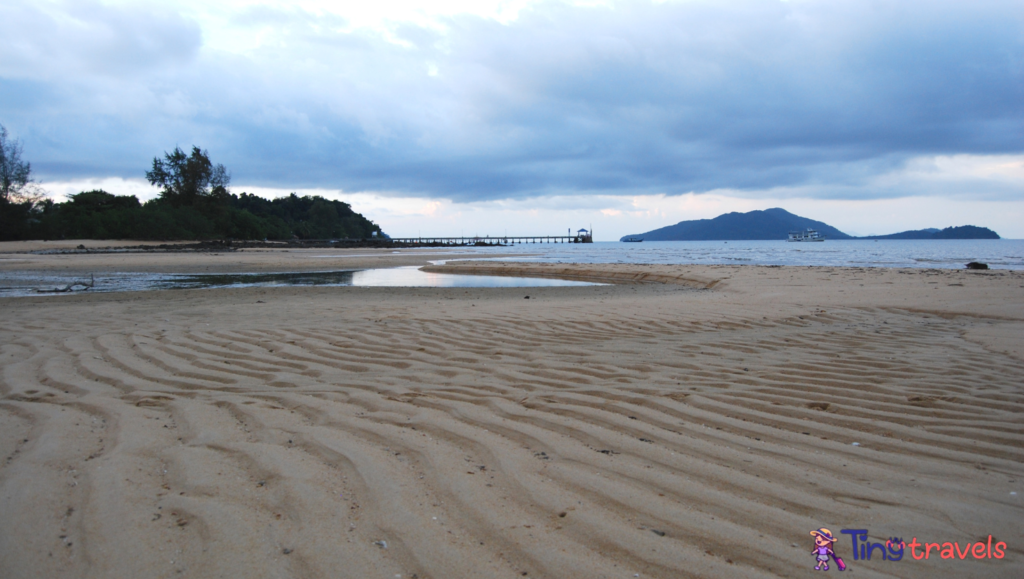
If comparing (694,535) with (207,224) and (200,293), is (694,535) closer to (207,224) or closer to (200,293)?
(200,293)

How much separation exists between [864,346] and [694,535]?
4.48 m

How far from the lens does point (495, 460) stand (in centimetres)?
254

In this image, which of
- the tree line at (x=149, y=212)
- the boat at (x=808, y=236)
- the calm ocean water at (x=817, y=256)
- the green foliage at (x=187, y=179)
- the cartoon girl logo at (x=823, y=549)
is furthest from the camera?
the boat at (x=808, y=236)

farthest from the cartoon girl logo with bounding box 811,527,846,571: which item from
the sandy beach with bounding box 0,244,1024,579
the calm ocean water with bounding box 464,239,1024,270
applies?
the calm ocean water with bounding box 464,239,1024,270

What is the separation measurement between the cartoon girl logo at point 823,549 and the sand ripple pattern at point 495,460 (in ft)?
0.19

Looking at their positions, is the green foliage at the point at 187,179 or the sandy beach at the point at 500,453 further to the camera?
the green foliage at the point at 187,179

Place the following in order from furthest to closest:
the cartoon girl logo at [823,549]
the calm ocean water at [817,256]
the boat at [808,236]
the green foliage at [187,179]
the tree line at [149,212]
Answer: the boat at [808,236] < the green foliage at [187,179] < the tree line at [149,212] < the calm ocean water at [817,256] < the cartoon girl logo at [823,549]

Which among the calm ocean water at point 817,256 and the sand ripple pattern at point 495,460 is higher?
the calm ocean water at point 817,256

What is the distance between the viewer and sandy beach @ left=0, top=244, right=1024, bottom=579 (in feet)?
5.98

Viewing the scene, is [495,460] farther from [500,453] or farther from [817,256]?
[817,256]

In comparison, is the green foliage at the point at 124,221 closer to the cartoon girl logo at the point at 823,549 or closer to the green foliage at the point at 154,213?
the green foliage at the point at 154,213

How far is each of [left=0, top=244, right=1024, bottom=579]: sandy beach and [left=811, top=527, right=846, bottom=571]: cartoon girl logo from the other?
0.04 metres

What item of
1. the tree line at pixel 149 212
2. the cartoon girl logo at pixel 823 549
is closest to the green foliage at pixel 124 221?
the tree line at pixel 149 212

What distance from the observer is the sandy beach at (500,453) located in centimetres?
182
